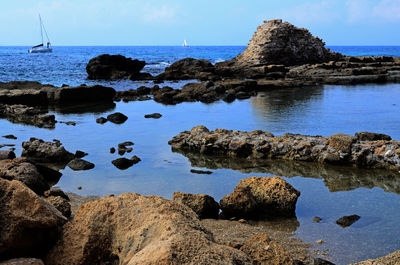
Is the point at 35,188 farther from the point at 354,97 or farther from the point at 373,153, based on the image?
the point at 354,97

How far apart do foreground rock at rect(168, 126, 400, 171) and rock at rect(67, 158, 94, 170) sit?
2.70m

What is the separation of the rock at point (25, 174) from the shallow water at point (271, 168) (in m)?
0.63

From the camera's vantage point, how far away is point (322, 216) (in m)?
7.51

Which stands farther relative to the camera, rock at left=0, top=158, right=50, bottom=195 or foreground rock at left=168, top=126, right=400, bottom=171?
foreground rock at left=168, top=126, right=400, bottom=171

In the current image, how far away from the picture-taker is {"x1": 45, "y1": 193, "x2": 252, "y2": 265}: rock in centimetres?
348

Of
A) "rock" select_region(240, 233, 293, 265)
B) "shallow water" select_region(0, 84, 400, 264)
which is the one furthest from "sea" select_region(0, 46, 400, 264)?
"rock" select_region(240, 233, 293, 265)

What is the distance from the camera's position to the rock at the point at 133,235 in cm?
348

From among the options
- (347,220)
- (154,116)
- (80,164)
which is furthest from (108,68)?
(347,220)

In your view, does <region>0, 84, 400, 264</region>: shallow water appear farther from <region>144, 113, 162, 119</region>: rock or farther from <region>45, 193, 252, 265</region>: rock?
<region>45, 193, 252, 265</region>: rock

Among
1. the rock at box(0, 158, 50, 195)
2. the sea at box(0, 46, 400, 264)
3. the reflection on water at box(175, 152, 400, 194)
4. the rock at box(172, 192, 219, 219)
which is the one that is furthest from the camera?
the reflection on water at box(175, 152, 400, 194)

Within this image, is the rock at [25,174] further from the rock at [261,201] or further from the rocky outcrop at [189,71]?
the rocky outcrop at [189,71]

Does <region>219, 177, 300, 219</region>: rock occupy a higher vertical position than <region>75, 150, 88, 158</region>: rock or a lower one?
higher

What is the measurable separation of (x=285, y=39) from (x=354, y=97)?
22688 mm

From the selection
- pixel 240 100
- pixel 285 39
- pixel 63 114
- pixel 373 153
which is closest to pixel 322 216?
pixel 373 153
